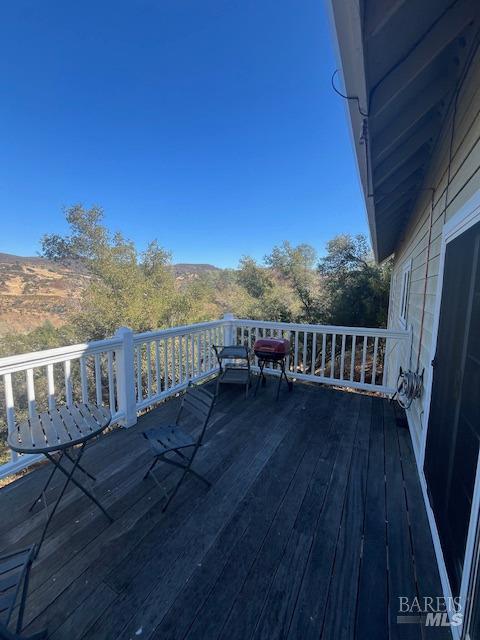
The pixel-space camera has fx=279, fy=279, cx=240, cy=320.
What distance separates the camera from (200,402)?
2.29 metres

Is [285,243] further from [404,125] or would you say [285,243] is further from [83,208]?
[404,125]

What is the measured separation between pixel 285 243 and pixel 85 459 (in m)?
20.3

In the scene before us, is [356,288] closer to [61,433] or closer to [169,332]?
[169,332]

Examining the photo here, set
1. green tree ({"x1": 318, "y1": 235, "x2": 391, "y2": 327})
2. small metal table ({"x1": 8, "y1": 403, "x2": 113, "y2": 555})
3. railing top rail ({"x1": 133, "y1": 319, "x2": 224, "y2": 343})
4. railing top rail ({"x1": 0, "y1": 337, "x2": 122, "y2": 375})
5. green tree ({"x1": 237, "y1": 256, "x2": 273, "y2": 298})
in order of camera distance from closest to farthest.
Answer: small metal table ({"x1": 8, "y1": 403, "x2": 113, "y2": 555})
railing top rail ({"x1": 0, "y1": 337, "x2": 122, "y2": 375})
railing top rail ({"x1": 133, "y1": 319, "x2": 224, "y2": 343})
green tree ({"x1": 318, "y1": 235, "x2": 391, "y2": 327})
green tree ({"x1": 237, "y1": 256, "x2": 273, "y2": 298})

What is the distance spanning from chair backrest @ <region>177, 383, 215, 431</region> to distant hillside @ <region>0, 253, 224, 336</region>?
13.0m

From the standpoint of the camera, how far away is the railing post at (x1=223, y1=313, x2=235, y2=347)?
4.82 metres

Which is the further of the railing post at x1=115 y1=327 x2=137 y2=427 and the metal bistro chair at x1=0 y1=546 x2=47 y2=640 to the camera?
the railing post at x1=115 y1=327 x2=137 y2=427

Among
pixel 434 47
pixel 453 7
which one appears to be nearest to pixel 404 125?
pixel 434 47

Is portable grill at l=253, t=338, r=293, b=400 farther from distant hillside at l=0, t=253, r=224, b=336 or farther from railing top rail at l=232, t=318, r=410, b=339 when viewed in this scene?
distant hillside at l=0, t=253, r=224, b=336

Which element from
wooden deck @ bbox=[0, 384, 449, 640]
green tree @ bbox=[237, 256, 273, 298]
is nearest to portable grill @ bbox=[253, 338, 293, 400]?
wooden deck @ bbox=[0, 384, 449, 640]

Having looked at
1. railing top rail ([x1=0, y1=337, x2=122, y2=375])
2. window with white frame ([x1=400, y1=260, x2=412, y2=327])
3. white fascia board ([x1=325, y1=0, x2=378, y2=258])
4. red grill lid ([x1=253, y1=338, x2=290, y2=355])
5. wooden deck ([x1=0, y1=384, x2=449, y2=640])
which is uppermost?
white fascia board ([x1=325, y1=0, x2=378, y2=258])

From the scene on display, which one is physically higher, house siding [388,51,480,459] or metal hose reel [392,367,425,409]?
house siding [388,51,480,459]

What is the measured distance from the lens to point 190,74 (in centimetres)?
921

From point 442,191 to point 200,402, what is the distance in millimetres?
2726
